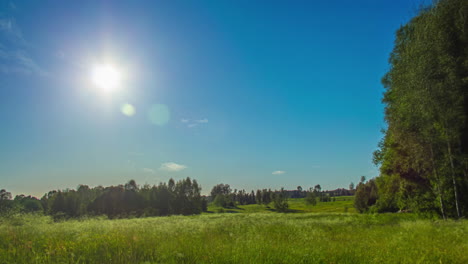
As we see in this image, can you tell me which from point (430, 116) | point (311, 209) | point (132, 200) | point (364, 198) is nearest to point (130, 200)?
point (132, 200)

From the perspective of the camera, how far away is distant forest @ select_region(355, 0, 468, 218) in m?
15.2

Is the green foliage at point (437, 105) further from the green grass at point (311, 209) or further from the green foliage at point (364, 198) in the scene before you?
the green foliage at point (364, 198)

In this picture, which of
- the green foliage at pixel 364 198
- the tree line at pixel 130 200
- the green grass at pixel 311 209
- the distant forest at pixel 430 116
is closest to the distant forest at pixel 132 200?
the tree line at pixel 130 200

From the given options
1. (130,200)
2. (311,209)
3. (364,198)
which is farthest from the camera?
(311,209)

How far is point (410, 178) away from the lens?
19.2 m

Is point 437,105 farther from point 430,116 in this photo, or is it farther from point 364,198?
point 364,198

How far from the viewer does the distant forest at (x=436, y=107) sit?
50.0 ft

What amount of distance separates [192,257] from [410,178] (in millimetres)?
20640

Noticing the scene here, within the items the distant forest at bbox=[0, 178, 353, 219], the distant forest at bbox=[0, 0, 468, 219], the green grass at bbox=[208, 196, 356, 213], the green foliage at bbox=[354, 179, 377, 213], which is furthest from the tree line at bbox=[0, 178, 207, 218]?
the distant forest at bbox=[0, 0, 468, 219]

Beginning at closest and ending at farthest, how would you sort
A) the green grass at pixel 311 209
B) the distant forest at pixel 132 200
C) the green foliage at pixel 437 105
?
the green foliage at pixel 437 105
the distant forest at pixel 132 200
the green grass at pixel 311 209

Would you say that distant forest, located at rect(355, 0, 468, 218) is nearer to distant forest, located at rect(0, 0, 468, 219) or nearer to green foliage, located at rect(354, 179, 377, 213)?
distant forest, located at rect(0, 0, 468, 219)

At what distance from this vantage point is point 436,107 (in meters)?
15.2

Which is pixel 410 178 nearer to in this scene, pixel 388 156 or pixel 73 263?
pixel 388 156

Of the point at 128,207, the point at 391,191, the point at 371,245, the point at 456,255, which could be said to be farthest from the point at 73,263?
the point at 128,207
